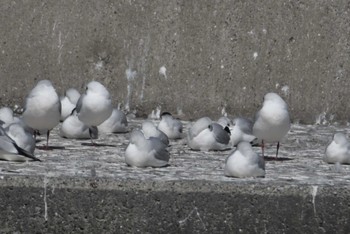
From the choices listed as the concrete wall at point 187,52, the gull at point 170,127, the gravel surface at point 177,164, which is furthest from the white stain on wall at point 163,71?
the gull at point 170,127

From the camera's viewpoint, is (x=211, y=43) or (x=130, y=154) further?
(x=211, y=43)

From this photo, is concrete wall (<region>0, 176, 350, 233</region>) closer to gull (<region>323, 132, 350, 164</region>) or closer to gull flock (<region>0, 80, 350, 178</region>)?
gull flock (<region>0, 80, 350, 178</region>)

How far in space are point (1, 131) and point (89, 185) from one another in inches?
47.5

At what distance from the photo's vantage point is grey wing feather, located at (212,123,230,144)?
311 inches

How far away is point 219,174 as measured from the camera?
6.45 meters

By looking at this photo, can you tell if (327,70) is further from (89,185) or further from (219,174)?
(89,185)

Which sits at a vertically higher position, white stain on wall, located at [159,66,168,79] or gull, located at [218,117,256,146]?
white stain on wall, located at [159,66,168,79]

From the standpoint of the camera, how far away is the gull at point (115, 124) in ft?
29.0

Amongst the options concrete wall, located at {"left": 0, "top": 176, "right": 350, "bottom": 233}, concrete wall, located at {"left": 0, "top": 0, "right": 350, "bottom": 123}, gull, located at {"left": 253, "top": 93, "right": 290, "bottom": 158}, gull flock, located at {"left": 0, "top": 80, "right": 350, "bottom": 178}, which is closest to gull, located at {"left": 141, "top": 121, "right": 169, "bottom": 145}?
gull flock, located at {"left": 0, "top": 80, "right": 350, "bottom": 178}

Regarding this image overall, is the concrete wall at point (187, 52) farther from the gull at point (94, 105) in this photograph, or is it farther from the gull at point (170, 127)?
the gull at point (94, 105)

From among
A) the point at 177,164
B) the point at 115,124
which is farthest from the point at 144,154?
the point at 115,124

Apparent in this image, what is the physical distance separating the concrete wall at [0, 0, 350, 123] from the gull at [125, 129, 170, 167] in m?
3.34

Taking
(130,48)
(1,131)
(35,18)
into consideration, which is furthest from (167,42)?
(1,131)

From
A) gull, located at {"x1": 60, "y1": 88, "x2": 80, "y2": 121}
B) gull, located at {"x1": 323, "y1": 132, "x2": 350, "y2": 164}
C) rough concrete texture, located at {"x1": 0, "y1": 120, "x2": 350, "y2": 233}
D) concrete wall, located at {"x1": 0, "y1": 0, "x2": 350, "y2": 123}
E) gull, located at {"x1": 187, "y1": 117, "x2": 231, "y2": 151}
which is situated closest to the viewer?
rough concrete texture, located at {"x1": 0, "y1": 120, "x2": 350, "y2": 233}
